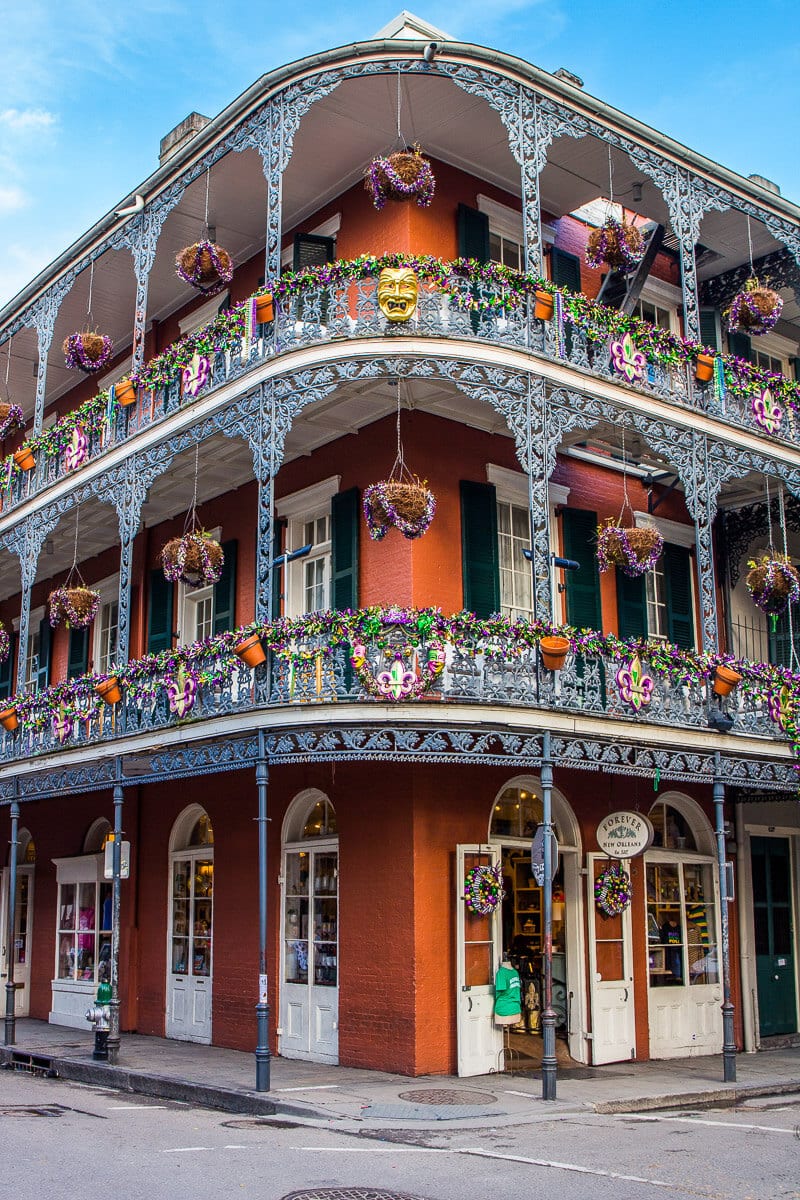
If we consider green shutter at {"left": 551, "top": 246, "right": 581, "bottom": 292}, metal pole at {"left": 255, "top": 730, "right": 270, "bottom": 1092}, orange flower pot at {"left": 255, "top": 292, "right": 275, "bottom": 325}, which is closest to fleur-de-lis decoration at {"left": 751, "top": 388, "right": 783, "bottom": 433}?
green shutter at {"left": 551, "top": 246, "right": 581, "bottom": 292}

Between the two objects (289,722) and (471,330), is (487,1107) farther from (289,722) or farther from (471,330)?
(471,330)

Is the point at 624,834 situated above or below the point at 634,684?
below

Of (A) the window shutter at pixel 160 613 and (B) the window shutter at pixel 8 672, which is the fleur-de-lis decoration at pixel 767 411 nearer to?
(A) the window shutter at pixel 160 613

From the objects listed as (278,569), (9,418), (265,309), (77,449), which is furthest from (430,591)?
(9,418)

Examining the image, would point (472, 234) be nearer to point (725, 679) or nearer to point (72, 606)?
point (725, 679)

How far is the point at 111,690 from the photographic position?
1512 cm

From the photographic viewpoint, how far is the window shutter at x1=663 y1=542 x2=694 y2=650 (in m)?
17.0

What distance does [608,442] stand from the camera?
1609 cm

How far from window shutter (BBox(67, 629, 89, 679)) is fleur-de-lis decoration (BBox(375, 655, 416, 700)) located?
31.2 ft

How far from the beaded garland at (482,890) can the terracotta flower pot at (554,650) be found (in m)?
2.52

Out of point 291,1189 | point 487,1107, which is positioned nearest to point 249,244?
point 487,1107

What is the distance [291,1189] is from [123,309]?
15.5 meters

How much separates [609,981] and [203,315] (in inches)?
436

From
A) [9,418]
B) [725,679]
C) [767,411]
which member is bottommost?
[725,679]
